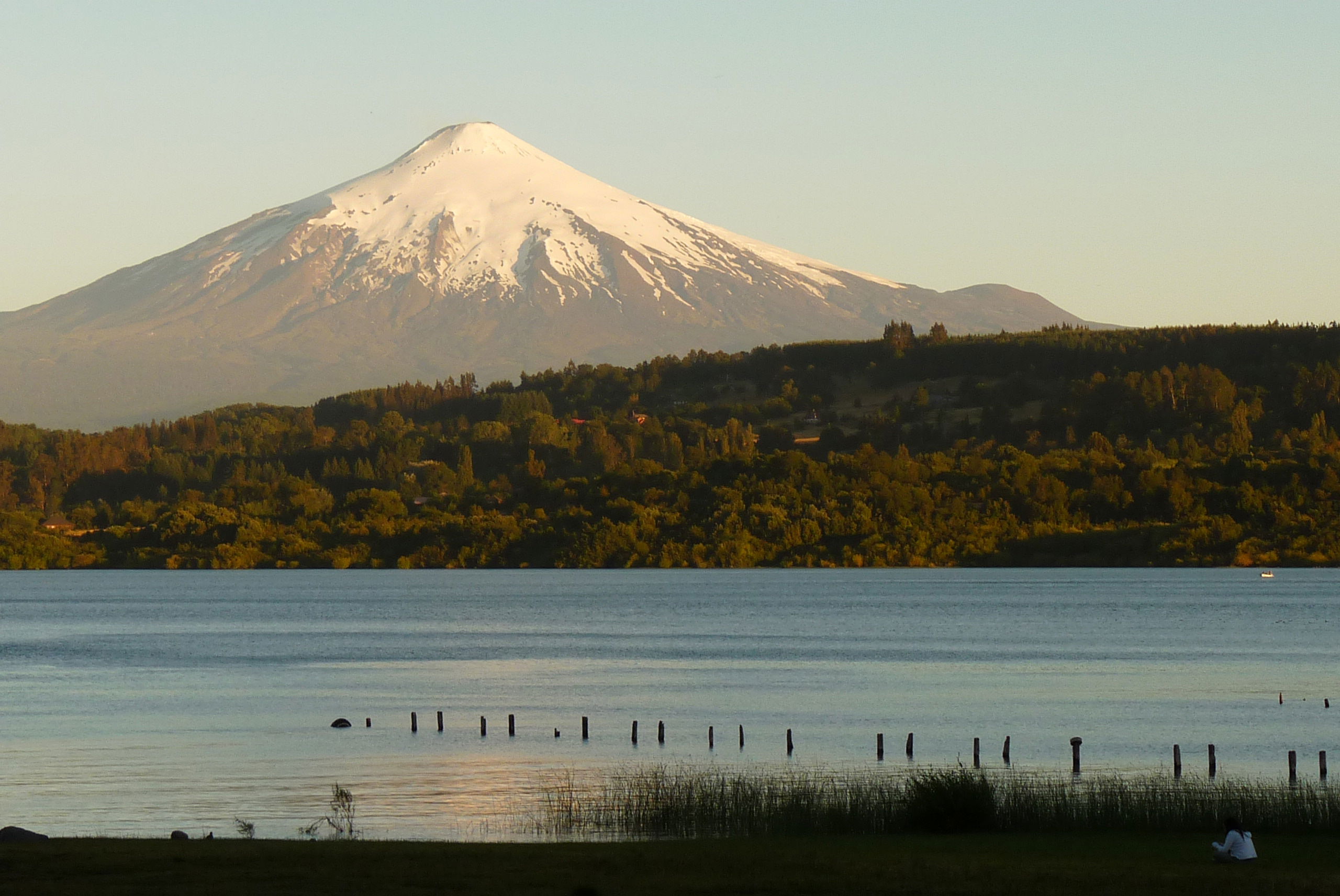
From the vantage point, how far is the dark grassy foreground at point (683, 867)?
20.2 metres

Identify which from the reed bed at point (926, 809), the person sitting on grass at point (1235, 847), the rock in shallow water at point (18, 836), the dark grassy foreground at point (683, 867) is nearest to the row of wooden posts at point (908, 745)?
the reed bed at point (926, 809)

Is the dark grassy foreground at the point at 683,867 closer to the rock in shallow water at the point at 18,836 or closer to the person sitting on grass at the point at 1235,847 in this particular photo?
the person sitting on grass at the point at 1235,847

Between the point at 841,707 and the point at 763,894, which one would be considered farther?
the point at 841,707

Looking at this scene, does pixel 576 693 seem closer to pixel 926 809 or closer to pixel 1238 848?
pixel 926 809

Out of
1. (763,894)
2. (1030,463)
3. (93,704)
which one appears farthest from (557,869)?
(1030,463)

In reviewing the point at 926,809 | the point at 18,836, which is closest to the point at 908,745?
the point at 926,809

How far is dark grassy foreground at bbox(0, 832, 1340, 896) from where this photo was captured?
20.2 meters

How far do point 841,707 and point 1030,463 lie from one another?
443 feet

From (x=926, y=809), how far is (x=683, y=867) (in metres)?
5.47

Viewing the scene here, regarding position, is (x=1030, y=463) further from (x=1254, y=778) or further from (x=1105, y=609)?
(x=1254, y=778)

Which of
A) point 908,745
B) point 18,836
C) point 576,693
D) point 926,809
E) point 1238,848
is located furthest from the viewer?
point 576,693

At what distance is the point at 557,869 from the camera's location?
71.3 ft

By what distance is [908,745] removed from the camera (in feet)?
134

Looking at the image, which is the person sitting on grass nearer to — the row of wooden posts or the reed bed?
the reed bed
